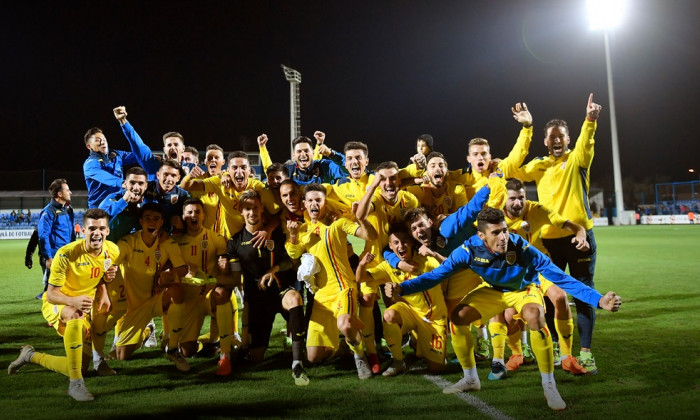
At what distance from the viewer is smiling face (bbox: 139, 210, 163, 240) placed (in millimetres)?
4945

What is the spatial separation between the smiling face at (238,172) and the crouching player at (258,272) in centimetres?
39

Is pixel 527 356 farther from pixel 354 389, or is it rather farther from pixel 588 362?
pixel 354 389

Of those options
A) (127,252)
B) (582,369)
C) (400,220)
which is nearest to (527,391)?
(582,369)

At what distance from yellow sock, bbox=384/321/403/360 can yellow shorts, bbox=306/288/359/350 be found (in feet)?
1.21

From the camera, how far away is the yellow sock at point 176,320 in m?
4.64

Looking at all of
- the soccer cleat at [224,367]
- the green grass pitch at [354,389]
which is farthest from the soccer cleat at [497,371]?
the soccer cleat at [224,367]

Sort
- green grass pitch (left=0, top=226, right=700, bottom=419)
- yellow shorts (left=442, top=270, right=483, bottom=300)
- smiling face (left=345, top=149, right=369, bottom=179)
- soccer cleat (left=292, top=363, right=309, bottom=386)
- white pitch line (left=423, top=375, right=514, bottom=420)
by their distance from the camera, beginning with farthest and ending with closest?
1. smiling face (left=345, top=149, right=369, bottom=179)
2. yellow shorts (left=442, top=270, right=483, bottom=300)
3. soccer cleat (left=292, top=363, right=309, bottom=386)
4. green grass pitch (left=0, top=226, right=700, bottom=419)
5. white pitch line (left=423, top=375, right=514, bottom=420)

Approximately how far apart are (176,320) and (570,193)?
397 cm

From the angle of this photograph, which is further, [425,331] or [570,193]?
[570,193]

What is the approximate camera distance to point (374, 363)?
4.33 m

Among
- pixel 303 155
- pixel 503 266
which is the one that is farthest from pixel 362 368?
pixel 303 155

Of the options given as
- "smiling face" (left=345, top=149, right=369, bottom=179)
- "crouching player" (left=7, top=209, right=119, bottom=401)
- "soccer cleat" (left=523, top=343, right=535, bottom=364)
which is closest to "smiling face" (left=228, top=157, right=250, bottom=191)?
"smiling face" (left=345, top=149, right=369, bottom=179)

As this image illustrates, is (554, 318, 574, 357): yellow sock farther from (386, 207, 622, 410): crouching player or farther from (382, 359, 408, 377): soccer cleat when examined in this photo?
(382, 359, 408, 377): soccer cleat

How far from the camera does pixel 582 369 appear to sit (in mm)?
3998
